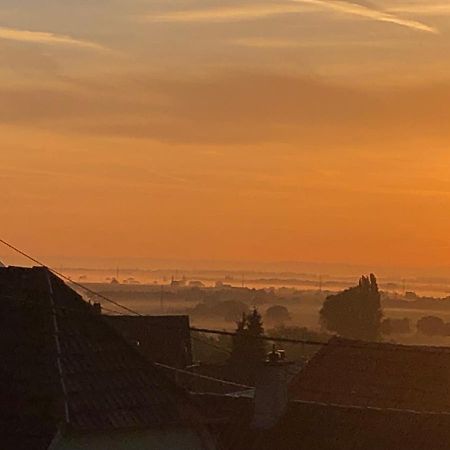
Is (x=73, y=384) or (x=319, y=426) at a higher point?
(x=73, y=384)

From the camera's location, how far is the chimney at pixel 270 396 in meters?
29.4

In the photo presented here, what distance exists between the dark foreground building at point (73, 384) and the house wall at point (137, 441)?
0.02 meters

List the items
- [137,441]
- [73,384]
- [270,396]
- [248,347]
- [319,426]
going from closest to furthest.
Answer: [73,384]
[137,441]
[319,426]
[270,396]
[248,347]

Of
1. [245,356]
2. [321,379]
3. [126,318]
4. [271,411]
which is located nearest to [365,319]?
[245,356]

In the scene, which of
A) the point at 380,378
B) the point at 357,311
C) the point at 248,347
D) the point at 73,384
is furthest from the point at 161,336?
the point at 357,311

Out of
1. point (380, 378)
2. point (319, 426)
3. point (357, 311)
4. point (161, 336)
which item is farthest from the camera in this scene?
point (357, 311)

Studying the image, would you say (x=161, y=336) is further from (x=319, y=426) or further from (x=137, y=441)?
(x=137, y=441)

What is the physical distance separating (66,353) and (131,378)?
1351 mm

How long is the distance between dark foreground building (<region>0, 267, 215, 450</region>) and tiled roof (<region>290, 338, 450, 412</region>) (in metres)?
11.0

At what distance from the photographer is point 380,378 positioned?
3891cm

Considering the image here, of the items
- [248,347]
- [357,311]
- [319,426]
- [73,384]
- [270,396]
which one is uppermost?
[357,311]

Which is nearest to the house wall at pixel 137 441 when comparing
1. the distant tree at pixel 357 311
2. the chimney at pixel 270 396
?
the chimney at pixel 270 396

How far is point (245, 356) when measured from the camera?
7162 centimetres

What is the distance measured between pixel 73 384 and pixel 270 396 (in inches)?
235
